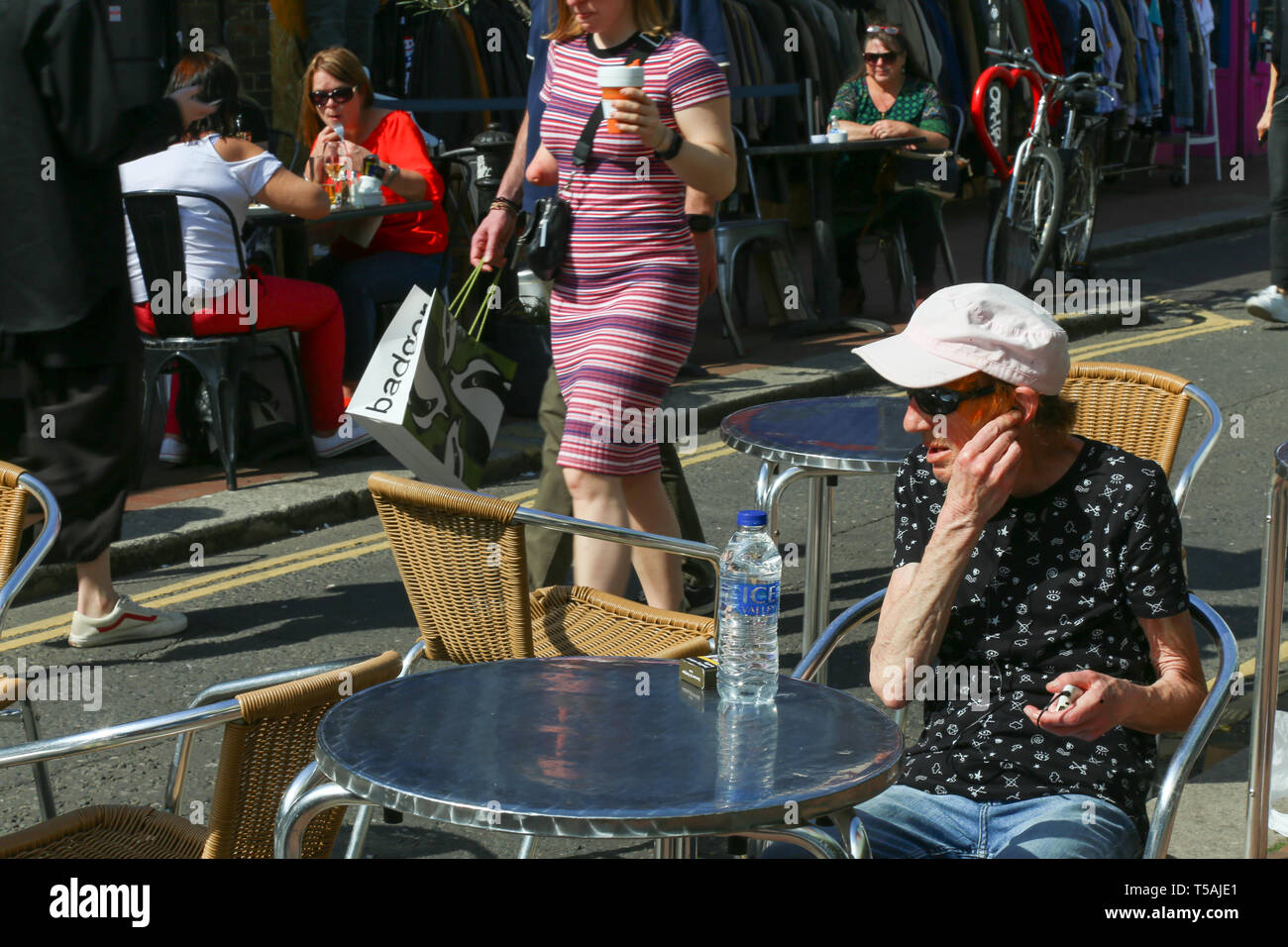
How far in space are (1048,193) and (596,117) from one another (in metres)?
7.30

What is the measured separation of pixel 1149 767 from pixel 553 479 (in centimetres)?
269

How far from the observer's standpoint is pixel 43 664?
542 cm

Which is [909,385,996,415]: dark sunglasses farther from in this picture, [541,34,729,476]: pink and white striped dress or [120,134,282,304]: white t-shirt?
[120,134,282,304]: white t-shirt

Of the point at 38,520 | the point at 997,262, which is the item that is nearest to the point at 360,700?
the point at 38,520

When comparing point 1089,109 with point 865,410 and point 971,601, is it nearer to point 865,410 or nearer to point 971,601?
point 865,410

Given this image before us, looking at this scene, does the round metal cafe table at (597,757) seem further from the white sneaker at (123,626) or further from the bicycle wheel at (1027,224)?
the bicycle wheel at (1027,224)

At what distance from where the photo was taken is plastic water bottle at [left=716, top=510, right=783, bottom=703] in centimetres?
282

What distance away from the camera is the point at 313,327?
7875 millimetres

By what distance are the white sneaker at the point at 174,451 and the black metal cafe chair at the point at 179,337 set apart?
0.49 metres

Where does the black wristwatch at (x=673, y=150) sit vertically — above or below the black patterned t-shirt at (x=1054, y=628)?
above

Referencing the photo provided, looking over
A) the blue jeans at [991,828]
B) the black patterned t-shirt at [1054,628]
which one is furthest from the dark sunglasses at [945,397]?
the blue jeans at [991,828]

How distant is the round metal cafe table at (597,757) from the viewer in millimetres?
2316

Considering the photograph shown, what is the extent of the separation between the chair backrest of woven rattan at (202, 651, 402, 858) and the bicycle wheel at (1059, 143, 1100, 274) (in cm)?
1015

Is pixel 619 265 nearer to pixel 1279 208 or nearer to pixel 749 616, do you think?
pixel 749 616
